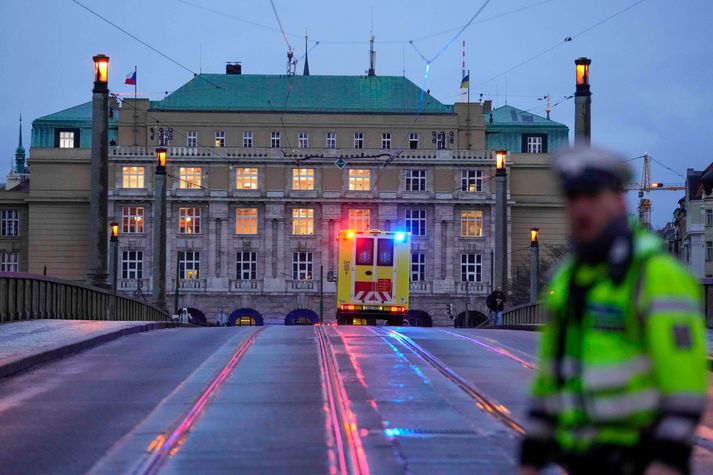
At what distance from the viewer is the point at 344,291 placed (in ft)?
163

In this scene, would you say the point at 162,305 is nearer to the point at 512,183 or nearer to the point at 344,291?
the point at 344,291

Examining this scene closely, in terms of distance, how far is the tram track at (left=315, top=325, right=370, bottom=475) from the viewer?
9820mm

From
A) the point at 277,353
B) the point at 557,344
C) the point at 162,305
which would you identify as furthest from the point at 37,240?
the point at 557,344

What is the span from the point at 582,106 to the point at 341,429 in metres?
16.0

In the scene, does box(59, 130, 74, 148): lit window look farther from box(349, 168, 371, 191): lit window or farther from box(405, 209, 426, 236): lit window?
box(405, 209, 426, 236): lit window

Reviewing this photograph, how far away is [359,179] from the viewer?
3954 inches

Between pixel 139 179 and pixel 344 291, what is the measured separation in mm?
53734

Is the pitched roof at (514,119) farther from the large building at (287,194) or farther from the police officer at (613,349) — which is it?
the police officer at (613,349)

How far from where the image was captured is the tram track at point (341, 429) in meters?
9.82

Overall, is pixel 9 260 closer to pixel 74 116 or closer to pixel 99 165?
pixel 74 116

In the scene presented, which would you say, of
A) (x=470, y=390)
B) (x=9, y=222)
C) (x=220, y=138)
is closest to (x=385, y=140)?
(x=220, y=138)

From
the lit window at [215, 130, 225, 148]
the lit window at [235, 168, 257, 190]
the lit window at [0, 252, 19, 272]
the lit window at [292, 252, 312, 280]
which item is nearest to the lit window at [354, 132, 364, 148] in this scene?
the lit window at [235, 168, 257, 190]

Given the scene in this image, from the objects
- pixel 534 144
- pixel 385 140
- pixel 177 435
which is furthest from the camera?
pixel 534 144

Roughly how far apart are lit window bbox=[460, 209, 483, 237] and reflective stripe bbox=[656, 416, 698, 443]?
98.0 m
